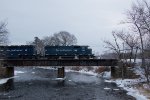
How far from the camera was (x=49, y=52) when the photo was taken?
7744cm

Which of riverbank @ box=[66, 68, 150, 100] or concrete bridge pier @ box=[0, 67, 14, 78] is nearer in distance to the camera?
riverbank @ box=[66, 68, 150, 100]

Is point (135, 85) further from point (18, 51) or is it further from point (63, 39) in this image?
point (63, 39)

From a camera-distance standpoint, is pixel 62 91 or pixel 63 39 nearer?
pixel 62 91

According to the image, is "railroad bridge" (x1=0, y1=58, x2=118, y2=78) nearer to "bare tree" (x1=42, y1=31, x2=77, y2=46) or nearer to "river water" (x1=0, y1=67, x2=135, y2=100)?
"river water" (x1=0, y1=67, x2=135, y2=100)

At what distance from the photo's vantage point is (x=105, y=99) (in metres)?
33.8

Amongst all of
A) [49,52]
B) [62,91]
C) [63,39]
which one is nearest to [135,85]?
[62,91]

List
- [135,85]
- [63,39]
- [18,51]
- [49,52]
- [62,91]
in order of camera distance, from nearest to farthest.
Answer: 1. [62,91]
2. [135,85]
3. [18,51]
4. [49,52]
5. [63,39]

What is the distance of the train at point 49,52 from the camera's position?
74.9 meters

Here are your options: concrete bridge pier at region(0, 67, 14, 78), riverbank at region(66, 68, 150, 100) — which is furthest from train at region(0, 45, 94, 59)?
riverbank at region(66, 68, 150, 100)

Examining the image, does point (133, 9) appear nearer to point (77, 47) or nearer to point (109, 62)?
point (109, 62)

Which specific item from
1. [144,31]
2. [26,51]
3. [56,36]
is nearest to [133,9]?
[144,31]

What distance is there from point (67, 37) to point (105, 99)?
131360 millimetres

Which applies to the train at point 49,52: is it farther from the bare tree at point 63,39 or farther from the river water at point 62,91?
the bare tree at point 63,39

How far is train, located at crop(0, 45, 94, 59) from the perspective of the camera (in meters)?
74.9
